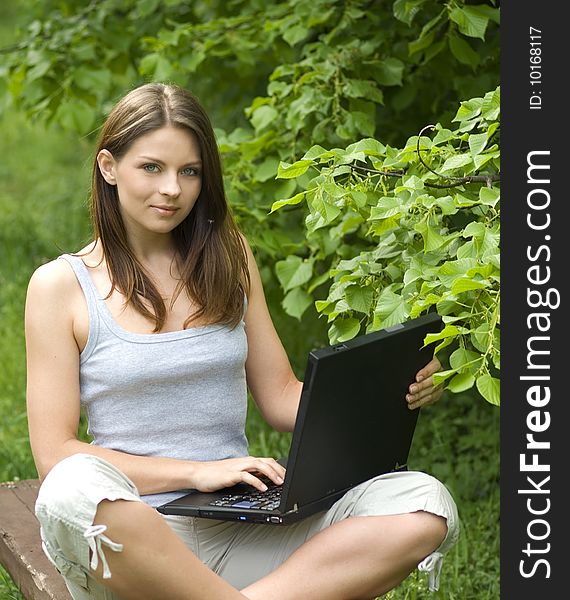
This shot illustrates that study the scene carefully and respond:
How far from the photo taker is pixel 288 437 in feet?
13.9

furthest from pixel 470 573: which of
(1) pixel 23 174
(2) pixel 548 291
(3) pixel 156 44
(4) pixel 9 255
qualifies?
(1) pixel 23 174

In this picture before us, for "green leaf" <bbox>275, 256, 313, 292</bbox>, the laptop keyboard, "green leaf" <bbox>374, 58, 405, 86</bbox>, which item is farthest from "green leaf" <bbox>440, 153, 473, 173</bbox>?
"green leaf" <bbox>374, 58, 405, 86</bbox>

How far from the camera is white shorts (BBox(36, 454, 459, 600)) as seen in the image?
7.02 ft

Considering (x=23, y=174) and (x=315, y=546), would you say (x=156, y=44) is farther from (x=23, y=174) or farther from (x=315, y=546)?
(x=23, y=174)

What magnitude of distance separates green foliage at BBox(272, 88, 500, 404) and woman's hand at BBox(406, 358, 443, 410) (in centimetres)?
6

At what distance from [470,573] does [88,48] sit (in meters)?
2.33

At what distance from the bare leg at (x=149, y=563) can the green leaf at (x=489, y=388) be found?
0.62 meters

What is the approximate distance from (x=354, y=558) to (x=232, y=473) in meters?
0.30

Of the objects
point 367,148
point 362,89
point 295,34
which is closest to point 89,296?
point 367,148

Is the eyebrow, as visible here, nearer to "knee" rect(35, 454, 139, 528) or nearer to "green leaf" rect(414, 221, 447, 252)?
"green leaf" rect(414, 221, 447, 252)

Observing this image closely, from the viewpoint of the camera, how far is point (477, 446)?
169 inches

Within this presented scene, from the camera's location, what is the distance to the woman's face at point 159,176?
8.22 ft

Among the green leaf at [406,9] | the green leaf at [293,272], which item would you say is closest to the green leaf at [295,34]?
the green leaf at [406,9]

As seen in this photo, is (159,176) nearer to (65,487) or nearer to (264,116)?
(65,487)
